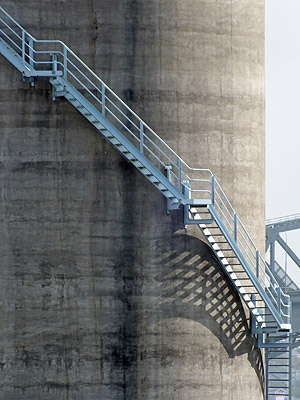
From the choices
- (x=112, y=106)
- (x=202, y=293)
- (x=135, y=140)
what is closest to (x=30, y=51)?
(x=112, y=106)

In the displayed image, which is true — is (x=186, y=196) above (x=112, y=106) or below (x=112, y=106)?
below

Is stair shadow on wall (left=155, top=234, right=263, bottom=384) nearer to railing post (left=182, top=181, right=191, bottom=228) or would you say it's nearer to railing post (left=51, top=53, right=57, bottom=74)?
railing post (left=182, top=181, right=191, bottom=228)

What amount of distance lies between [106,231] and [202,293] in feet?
8.57

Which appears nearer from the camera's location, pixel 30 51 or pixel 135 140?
pixel 30 51

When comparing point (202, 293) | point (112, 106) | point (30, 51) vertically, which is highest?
point (30, 51)

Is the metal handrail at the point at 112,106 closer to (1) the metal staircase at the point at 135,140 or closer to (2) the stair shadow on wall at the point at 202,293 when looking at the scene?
(1) the metal staircase at the point at 135,140

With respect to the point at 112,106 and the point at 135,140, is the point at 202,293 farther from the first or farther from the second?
the point at 112,106

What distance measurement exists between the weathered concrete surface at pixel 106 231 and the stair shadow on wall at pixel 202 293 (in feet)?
0.10

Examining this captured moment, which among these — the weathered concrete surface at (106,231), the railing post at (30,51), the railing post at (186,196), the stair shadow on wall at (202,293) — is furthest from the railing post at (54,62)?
the stair shadow on wall at (202,293)

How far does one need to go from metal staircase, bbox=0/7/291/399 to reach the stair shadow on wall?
0.28m

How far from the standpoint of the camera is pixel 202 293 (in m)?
24.7

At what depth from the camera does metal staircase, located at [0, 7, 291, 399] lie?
77.4ft

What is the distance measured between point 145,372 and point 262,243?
14.6 ft

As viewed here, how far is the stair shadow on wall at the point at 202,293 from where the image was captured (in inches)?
960
